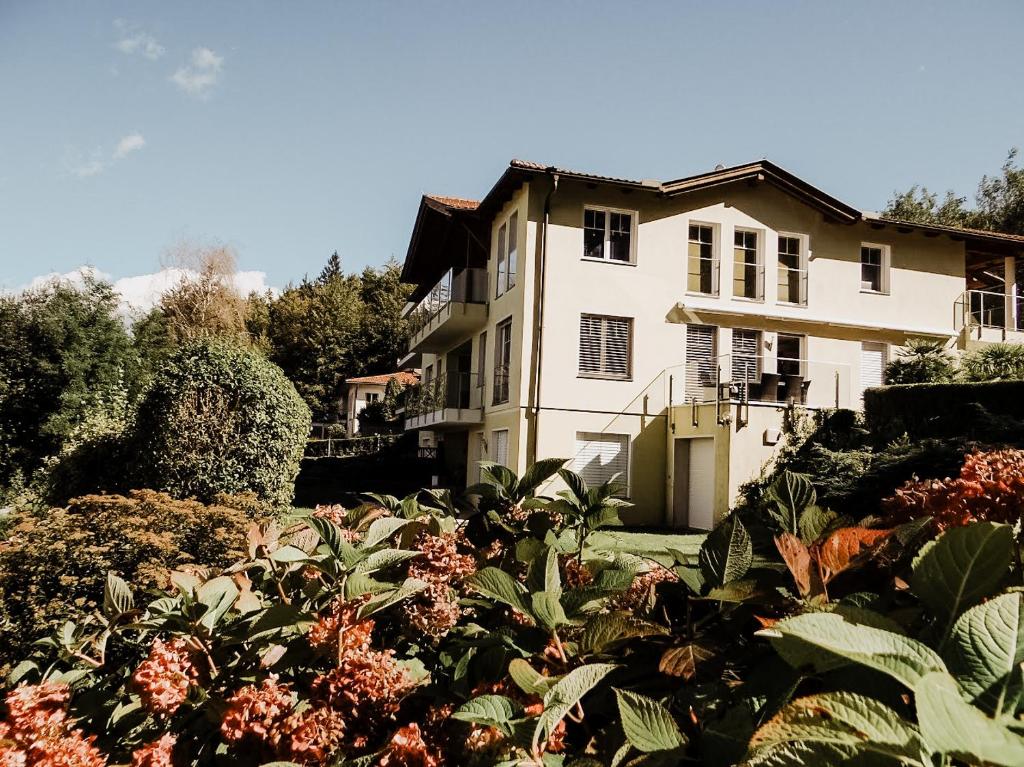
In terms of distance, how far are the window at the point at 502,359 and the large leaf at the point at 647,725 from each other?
1921 centimetres

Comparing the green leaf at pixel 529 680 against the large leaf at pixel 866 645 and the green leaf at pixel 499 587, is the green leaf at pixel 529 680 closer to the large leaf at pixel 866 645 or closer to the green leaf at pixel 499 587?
the green leaf at pixel 499 587

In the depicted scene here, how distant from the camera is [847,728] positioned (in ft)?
2.16

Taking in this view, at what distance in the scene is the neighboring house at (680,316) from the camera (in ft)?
62.3

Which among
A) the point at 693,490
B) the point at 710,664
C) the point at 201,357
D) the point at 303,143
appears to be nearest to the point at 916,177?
the point at 693,490

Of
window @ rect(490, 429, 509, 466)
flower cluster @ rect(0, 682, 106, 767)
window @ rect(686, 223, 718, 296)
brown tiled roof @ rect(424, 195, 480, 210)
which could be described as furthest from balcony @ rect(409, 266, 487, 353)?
flower cluster @ rect(0, 682, 106, 767)

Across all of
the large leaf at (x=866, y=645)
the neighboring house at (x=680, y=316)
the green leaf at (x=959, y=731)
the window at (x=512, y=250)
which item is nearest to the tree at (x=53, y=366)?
the neighboring house at (x=680, y=316)

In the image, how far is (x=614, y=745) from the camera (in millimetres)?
952

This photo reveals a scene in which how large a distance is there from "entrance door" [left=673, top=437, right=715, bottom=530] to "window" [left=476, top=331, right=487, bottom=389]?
669cm

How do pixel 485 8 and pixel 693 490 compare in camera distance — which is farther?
pixel 693 490

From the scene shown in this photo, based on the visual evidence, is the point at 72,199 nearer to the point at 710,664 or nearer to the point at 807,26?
the point at 807,26

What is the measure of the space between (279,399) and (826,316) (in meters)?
16.4

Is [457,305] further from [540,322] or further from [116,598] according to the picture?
[116,598]

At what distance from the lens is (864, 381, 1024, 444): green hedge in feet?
44.6

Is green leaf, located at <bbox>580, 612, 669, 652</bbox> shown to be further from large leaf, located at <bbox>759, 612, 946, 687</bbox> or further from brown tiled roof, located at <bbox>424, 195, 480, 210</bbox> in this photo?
brown tiled roof, located at <bbox>424, 195, 480, 210</bbox>
